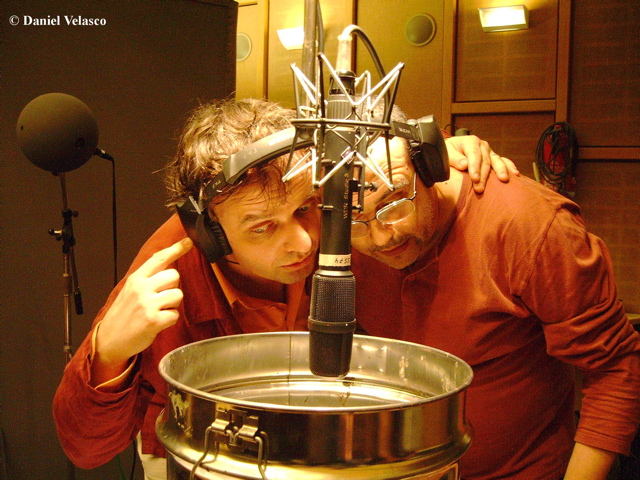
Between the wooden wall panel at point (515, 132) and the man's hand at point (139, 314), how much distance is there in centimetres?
302

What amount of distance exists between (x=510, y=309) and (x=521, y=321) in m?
0.07

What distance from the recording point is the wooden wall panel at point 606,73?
128 inches

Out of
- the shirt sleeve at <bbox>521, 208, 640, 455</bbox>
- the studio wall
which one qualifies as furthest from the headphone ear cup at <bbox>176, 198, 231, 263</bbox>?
the studio wall

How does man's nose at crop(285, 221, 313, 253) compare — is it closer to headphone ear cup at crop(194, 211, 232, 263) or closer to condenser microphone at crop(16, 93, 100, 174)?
headphone ear cup at crop(194, 211, 232, 263)

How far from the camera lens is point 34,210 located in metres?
2.02

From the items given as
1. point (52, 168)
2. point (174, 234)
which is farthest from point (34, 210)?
point (174, 234)

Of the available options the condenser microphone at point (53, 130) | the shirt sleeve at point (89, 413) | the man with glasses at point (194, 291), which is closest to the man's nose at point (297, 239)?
the man with glasses at point (194, 291)

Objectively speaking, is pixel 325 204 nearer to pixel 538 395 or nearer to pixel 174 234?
pixel 174 234

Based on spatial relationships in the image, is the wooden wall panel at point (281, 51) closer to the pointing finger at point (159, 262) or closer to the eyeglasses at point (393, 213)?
the eyeglasses at point (393, 213)

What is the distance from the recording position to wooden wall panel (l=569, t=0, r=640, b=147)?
3.24 meters

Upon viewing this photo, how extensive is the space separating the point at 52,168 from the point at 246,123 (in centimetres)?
94

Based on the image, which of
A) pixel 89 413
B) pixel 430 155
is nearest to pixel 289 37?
pixel 430 155

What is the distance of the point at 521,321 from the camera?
1.10 meters

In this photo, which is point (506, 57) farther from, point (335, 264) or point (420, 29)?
point (335, 264)
